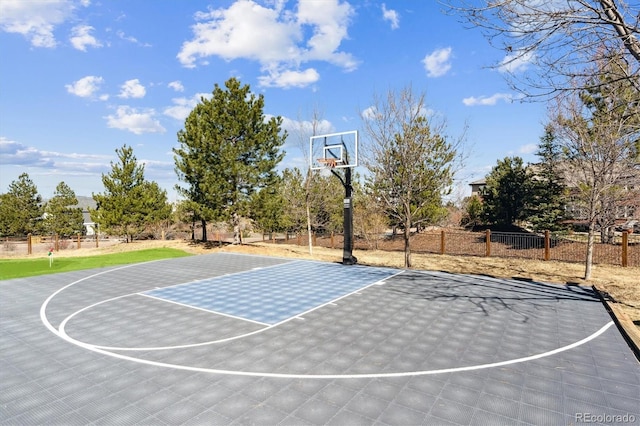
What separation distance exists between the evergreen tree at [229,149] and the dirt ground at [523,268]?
355 centimetres

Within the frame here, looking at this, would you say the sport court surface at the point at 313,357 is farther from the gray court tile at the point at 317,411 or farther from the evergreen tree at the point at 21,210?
the evergreen tree at the point at 21,210

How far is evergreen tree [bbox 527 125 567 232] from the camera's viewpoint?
20500 mm

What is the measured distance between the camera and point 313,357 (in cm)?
615

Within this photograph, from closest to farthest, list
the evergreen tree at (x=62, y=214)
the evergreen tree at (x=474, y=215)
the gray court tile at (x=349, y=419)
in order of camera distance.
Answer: the gray court tile at (x=349, y=419)
the evergreen tree at (x=474, y=215)
the evergreen tree at (x=62, y=214)

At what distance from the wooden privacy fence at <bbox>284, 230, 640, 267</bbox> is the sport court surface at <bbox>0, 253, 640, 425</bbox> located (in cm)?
661

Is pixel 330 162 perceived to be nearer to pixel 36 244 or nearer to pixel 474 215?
pixel 474 215

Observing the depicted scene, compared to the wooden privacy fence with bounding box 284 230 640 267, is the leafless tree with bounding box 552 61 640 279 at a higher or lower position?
higher

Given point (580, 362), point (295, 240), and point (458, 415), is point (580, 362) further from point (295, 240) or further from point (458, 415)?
point (295, 240)

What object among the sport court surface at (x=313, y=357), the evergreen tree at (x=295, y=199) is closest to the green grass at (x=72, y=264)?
the sport court surface at (x=313, y=357)

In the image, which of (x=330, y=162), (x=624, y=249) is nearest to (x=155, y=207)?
(x=330, y=162)

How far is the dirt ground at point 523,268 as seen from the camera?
32.2 ft

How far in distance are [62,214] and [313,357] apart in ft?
113

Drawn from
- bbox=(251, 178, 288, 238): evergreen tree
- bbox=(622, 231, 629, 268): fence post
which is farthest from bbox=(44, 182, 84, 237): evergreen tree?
bbox=(622, 231, 629, 268): fence post

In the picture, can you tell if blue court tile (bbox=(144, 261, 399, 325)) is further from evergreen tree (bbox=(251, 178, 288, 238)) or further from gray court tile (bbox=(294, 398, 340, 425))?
evergreen tree (bbox=(251, 178, 288, 238))
